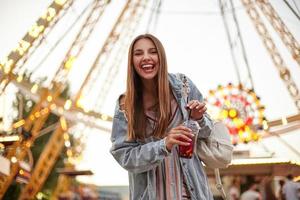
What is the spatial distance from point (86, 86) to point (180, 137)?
19.7 metres

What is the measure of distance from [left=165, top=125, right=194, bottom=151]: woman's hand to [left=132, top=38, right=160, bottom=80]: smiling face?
0.29 metres

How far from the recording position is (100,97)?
24.1m

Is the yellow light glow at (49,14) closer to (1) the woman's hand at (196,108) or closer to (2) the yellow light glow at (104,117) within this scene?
(2) the yellow light glow at (104,117)

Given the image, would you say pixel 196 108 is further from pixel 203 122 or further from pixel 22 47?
pixel 22 47

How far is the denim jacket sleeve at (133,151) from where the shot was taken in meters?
1.81

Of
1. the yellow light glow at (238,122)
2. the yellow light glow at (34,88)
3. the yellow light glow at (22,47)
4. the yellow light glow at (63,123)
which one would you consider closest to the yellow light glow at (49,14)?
the yellow light glow at (22,47)

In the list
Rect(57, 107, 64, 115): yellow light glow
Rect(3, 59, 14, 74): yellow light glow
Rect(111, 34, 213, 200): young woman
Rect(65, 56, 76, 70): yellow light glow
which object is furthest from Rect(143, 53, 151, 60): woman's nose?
Rect(57, 107, 64, 115): yellow light glow

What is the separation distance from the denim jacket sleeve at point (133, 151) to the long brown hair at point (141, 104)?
37 mm

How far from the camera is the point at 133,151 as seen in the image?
6.17 ft

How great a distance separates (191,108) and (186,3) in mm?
19611

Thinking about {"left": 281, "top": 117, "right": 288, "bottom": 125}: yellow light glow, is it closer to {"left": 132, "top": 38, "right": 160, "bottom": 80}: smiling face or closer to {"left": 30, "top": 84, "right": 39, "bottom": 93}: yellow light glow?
{"left": 30, "top": 84, "right": 39, "bottom": 93}: yellow light glow

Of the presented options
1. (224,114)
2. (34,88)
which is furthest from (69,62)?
(224,114)

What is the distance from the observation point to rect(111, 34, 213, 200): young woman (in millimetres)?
1835

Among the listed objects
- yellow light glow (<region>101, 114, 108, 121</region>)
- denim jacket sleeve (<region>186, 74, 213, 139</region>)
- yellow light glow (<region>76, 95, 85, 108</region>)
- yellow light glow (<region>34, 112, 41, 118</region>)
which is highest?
yellow light glow (<region>76, 95, 85, 108</region>)
